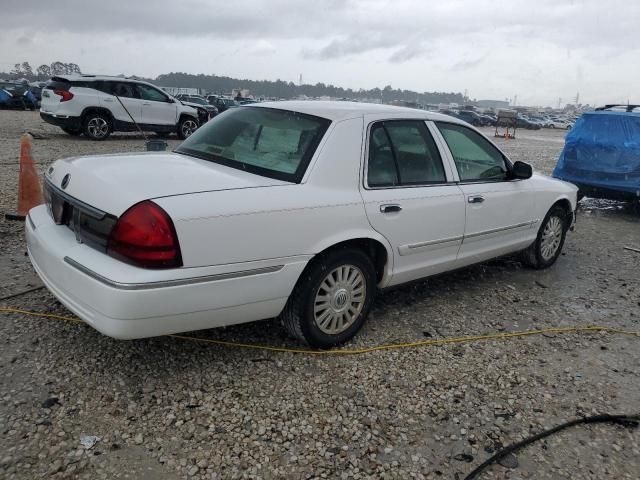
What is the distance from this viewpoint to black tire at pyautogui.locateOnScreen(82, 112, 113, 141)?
45.1 ft

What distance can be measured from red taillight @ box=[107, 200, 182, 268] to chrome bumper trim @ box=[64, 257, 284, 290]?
90 millimetres

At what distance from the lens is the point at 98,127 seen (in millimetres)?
13945

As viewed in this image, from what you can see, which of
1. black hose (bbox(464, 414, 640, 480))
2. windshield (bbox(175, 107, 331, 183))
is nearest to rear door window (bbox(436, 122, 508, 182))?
windshield (bbox(175, 107, 331, 183))

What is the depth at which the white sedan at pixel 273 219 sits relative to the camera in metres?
2.63

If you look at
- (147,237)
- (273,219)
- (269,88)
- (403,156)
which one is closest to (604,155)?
(403,156)

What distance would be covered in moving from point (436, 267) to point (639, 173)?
5.96 m

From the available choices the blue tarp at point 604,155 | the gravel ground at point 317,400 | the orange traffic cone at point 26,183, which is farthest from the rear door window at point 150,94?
the gravel ground at point 317,400

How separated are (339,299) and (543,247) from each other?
9.57 ft

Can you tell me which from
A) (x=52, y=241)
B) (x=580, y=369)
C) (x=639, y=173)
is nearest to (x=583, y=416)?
(x=580, y=369)

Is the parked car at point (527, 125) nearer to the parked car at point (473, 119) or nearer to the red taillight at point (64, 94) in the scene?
the parked car at point (473, 119)

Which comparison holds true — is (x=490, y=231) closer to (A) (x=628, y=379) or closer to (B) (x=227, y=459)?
(A) (x=628, y=379)

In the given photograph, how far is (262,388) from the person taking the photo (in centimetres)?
303

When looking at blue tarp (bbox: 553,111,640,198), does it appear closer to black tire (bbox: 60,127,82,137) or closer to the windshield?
the windshield

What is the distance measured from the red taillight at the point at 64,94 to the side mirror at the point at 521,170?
39.9 ft
